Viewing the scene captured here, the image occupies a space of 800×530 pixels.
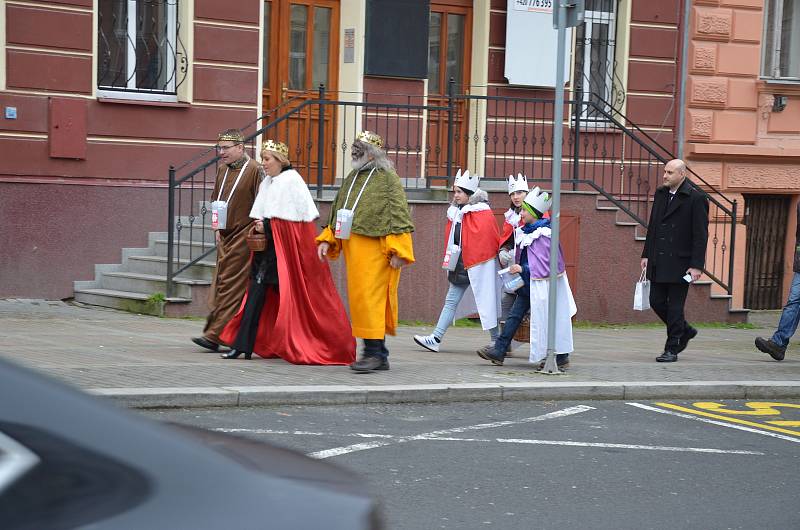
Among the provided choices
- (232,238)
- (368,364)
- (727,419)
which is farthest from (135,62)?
(727,419)

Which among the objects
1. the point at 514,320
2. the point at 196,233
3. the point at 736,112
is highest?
the point at 736,112

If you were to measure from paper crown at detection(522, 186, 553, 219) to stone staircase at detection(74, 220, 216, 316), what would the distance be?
4.47 metres

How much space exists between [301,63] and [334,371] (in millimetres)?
7396

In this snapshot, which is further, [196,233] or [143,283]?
[196,233]

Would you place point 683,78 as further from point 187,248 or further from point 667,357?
point 187,248

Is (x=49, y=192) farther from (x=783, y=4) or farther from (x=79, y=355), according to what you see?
(x=783, y=4)

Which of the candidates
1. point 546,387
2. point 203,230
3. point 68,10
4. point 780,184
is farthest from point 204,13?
point 780,184

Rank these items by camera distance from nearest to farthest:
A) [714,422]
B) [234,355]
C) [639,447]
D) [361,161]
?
[639,447] < [714,422] < [361,161] < [234,355]

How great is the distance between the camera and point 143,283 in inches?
554

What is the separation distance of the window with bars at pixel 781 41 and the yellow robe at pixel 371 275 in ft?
34.8

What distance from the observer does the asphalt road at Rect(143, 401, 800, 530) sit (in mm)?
6105

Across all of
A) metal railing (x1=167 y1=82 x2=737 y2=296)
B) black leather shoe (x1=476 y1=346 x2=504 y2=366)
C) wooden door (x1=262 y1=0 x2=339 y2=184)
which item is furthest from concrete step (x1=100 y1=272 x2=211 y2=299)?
black leather shoe (x1=476 y1=346 x2=504 y2=366)

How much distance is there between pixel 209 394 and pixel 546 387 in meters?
2.63

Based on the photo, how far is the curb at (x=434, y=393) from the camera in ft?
27.6
